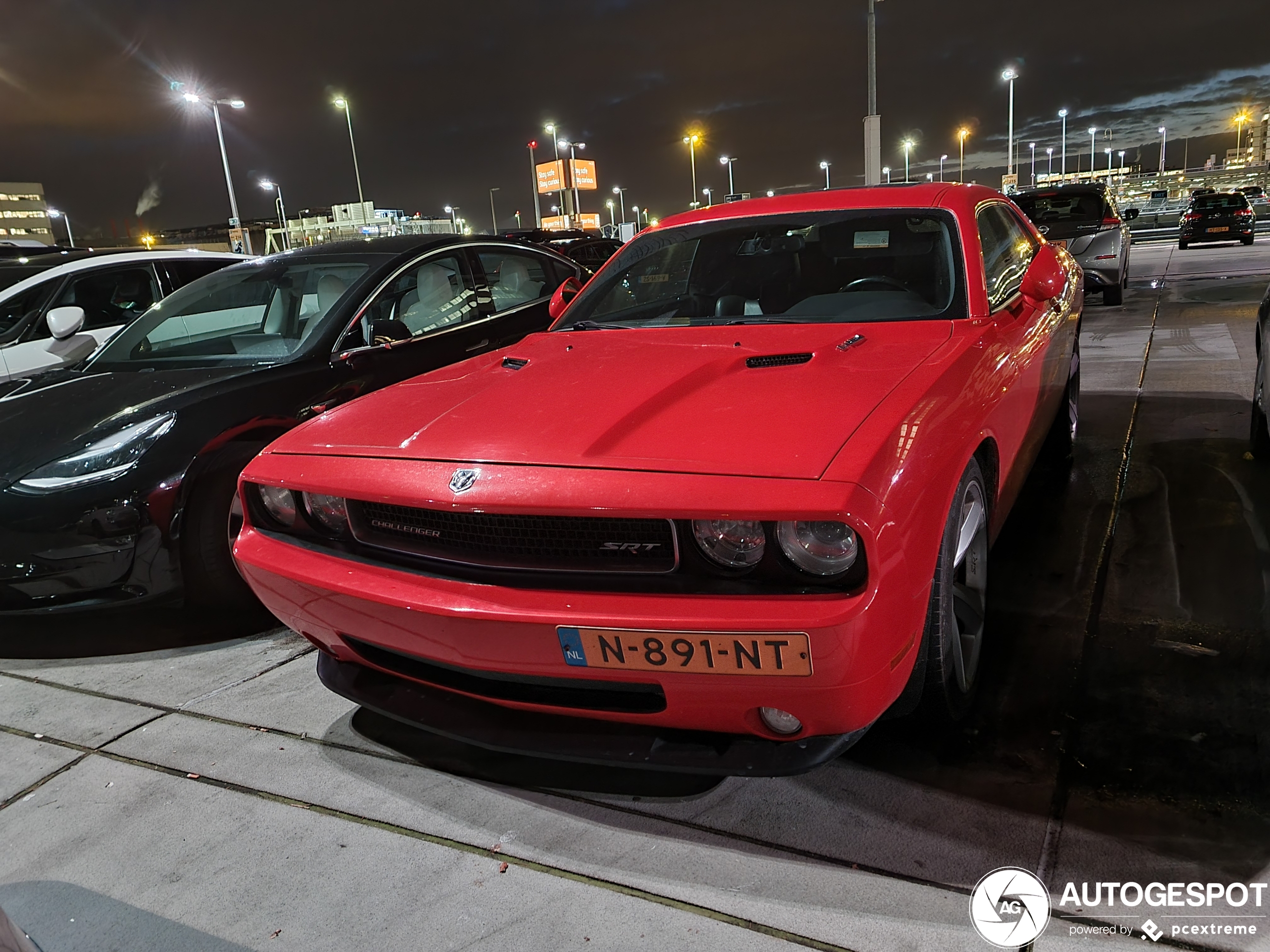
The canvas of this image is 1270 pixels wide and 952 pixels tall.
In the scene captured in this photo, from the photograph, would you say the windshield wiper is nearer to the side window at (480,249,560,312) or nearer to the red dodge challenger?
the red dodge challenger

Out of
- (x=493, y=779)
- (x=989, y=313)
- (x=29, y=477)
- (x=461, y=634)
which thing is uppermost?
(x=989, y=313)

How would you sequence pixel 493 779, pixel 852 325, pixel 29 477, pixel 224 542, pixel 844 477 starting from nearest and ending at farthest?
pixel 844 477 → pixel 493 779 → pixel 852 325 → pixel 29 477 → pixel 224 542

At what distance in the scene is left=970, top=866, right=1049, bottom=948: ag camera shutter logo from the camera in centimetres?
164

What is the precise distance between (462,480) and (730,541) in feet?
1.92

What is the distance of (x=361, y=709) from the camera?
107 inches

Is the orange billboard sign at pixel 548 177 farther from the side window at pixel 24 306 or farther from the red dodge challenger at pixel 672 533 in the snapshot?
the red dodge challenger at pixel 672 533

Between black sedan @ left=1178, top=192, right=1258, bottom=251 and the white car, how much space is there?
2009cm

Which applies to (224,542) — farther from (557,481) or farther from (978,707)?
(978,707)

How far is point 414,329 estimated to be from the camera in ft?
14.0

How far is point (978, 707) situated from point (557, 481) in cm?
143

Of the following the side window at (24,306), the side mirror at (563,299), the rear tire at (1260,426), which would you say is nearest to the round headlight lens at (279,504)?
the side mirror at (563,299)

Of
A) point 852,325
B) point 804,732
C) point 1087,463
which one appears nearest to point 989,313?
point 852,325

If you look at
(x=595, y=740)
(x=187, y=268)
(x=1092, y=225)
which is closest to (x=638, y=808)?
(x=595, y=740)

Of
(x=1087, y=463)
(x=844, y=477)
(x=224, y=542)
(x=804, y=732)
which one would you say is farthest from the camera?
(x=1087, y=463)
